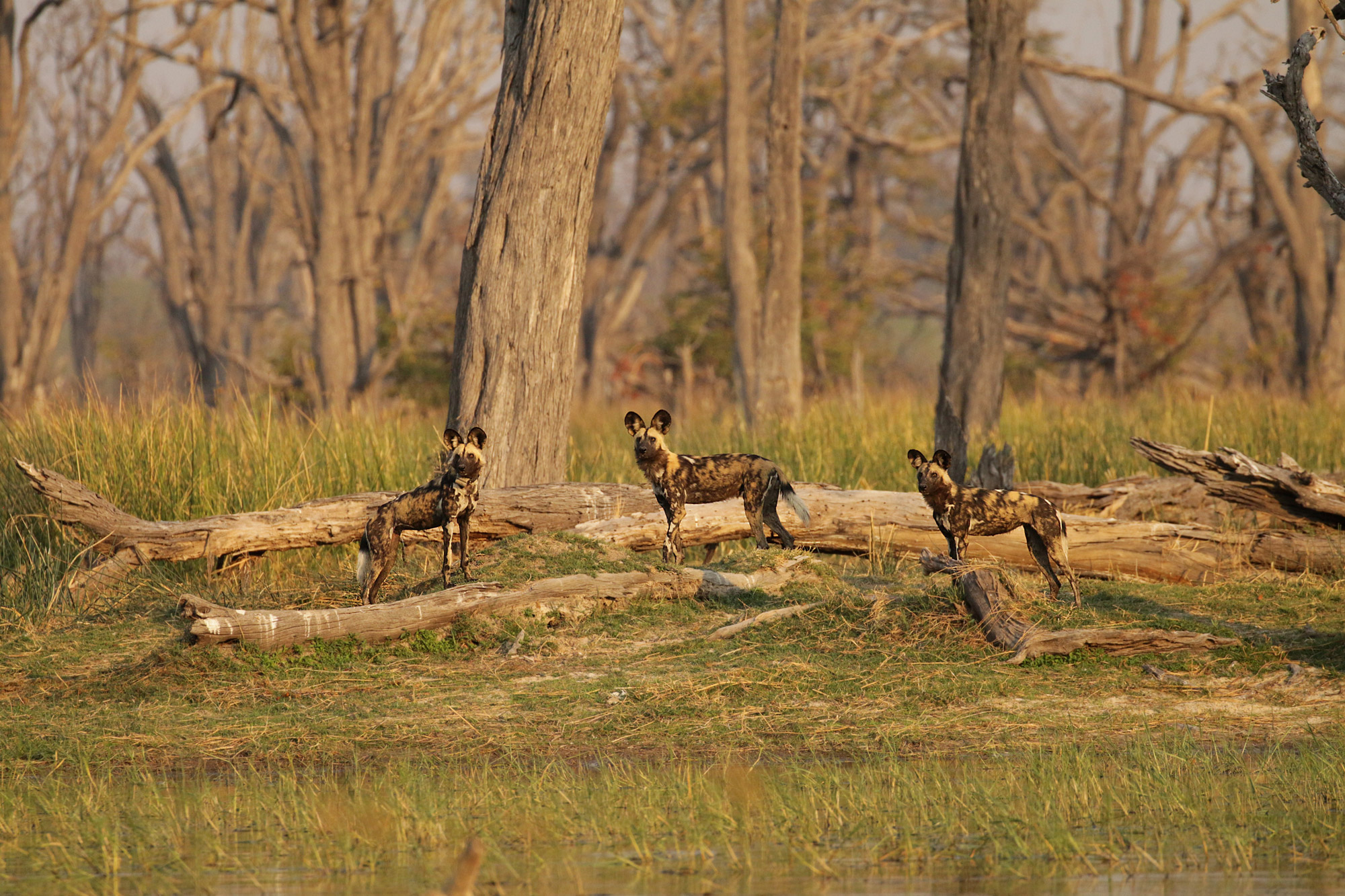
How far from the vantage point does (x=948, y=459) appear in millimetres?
7855

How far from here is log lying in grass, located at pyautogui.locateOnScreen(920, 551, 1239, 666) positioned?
752 cm

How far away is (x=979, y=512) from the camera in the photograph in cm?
812

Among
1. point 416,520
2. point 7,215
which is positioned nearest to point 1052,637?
point 416,520

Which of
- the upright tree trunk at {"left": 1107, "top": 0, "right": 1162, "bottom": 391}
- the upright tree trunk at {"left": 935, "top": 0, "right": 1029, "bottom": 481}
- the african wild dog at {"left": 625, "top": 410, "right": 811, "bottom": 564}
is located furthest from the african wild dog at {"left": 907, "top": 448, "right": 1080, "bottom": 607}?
the upright tree trunk at {"left": 1107, "top": 0, "right": 1162, "bottom": 391}

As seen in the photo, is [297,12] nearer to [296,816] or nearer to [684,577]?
[684,577]

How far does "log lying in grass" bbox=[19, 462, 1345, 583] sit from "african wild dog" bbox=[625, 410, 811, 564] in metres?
0.60

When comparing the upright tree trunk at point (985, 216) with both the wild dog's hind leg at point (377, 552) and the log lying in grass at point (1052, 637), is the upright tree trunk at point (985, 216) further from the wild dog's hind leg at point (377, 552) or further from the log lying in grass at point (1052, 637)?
the wild dog's hind leg at point (377, 552)

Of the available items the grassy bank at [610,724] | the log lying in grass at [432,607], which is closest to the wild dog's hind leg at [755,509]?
the grassy bank at [610,724]

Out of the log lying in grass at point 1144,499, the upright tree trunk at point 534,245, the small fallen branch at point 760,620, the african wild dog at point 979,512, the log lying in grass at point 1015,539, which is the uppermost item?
the upright tree trunk at point 534,245

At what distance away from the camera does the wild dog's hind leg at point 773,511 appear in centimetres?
958

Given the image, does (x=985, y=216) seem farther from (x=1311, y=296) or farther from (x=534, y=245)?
(x=1311, y=296)

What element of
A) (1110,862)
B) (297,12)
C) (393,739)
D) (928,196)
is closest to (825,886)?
(1110,862)

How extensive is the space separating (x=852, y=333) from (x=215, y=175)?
64.0ft

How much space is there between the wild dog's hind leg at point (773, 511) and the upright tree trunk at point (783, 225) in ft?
32.5
